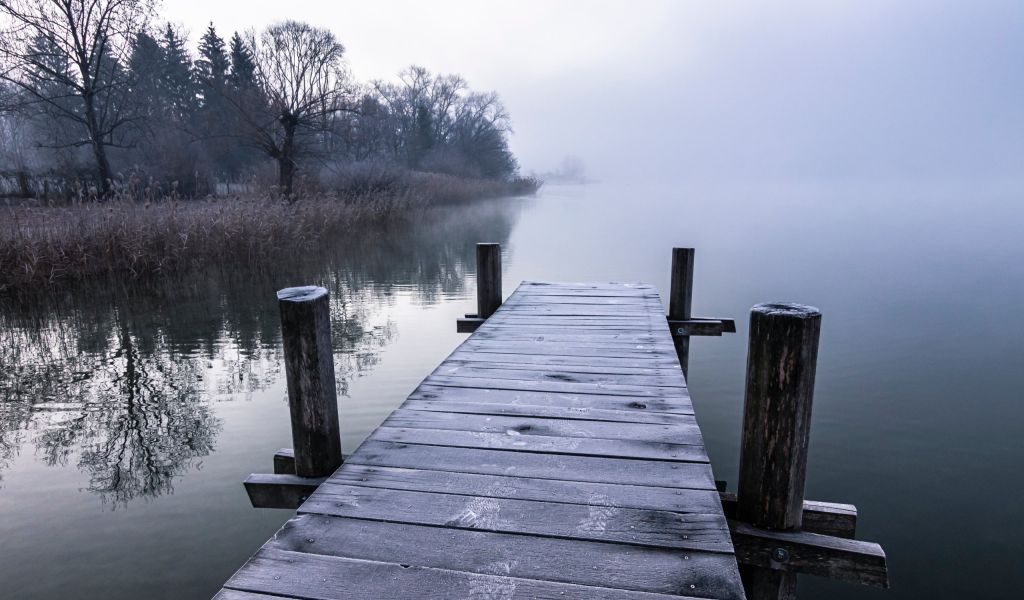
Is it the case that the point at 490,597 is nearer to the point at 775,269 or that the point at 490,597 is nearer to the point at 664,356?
the point at 664,356

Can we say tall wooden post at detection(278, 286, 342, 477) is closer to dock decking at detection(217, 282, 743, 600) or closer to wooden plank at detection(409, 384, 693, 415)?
dock decking at detection(217, 282, 743, 600)

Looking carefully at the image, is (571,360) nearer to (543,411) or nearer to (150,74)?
(543,411)

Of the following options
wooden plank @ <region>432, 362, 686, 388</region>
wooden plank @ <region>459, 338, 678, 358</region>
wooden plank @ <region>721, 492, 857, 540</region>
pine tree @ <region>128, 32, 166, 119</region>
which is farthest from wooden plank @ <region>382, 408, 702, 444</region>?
pine tree @ <region>128, 32, 166, 119</region>

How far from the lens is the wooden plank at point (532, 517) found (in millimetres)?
2008

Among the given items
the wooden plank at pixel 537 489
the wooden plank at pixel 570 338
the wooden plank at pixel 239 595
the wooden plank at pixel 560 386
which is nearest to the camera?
the wooden plank at pixel 239 595

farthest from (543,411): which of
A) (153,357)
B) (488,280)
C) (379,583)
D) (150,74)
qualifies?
(150,74)

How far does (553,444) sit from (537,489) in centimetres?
43

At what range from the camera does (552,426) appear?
298 cm

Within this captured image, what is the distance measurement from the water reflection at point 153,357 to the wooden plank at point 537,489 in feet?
9.57

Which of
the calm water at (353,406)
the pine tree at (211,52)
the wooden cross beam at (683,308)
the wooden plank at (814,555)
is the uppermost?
the pine tree at (211,52)

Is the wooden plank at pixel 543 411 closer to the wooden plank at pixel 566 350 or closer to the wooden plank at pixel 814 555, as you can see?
the wooden plank at pixel 814 555

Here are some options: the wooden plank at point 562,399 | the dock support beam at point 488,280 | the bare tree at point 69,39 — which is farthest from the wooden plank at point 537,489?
the bare tree at point 69,39

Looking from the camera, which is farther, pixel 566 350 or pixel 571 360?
pixel 566 350

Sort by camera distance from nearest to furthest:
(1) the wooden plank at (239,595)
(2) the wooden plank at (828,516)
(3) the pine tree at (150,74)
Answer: (1) the wooden plank at (239,595)
(2) the wooden plank at (828,516)
(3) the pine tree at (150,74)
